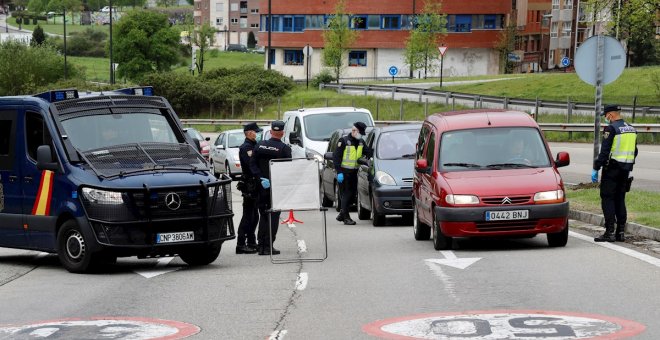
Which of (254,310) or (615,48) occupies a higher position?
(615,48)

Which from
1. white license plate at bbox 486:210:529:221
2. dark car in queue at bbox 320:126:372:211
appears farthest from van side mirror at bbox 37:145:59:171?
dark car in queue at bbox 320:126:372:211

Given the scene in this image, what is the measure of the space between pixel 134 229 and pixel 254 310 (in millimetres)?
3631

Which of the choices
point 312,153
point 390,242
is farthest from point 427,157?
point 312,153

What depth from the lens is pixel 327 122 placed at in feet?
96.9

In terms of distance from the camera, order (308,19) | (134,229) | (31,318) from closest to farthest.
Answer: (31,318), (134,229), (308,19)

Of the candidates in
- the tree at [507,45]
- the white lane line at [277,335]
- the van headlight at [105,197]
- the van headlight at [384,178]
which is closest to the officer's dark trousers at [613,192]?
the van headlight at [384,178]

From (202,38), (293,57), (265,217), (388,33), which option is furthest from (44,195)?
(293,57)

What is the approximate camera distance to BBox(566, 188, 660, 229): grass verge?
1852 cm

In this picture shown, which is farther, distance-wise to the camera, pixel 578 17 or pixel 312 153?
pixel 578 17

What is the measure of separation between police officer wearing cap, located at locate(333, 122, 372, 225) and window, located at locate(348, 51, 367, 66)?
9519 cm

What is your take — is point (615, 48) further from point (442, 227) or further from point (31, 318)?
point (31, 318)

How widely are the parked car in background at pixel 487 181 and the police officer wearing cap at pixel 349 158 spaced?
4.27 meters

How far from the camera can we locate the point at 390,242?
18500 mm

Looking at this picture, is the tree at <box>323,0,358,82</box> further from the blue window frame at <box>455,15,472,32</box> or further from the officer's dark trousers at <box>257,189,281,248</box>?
the officer's dark trousers at <box>257,189,281,248</box>
